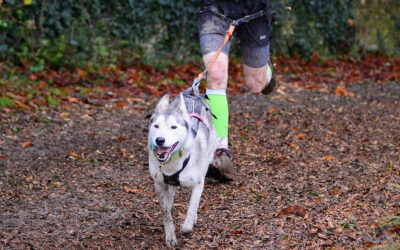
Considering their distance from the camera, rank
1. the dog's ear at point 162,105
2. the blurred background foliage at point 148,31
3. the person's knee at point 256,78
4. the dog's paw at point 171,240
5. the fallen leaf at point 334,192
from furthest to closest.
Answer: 1. the blurred background foliage at point 148,31
2. the person's knee at point 256,78
3. the fallen leaf at point 334,192
4. the dog's paw at point 171,240
5. the dog's ear at point 162,105

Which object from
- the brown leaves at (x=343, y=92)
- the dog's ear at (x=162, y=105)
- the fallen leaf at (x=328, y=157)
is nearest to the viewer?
the dog's ear at (x=162, y=105)

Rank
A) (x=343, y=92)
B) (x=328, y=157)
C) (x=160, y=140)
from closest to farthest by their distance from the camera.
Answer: (x=160, y=140), (x=328, y=157), (x=343, y=92)

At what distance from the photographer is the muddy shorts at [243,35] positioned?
4926mm

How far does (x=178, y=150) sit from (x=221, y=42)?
5.07 feet

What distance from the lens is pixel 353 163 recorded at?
5.79 metres

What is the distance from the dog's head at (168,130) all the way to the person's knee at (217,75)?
130 centimetres

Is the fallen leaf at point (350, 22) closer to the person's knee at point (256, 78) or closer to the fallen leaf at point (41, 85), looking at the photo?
the fallen leaf at point (41, 85)

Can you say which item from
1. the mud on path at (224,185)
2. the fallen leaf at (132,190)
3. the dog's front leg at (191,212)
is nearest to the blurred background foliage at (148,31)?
the mud on path at (224,185)

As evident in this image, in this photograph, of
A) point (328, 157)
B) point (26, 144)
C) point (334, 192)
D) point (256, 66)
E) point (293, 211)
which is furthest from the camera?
point (26, 144)

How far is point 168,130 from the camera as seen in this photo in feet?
11.5

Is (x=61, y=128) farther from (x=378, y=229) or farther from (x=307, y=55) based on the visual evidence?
(x=307, y=55)

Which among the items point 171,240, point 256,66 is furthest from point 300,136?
point 171,240

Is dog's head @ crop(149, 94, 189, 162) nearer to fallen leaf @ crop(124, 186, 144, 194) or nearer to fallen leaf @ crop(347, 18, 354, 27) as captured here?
fallen leaf @ crop(124, 186, 144, 194)

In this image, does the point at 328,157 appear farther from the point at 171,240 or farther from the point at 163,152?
the point at 163,152
